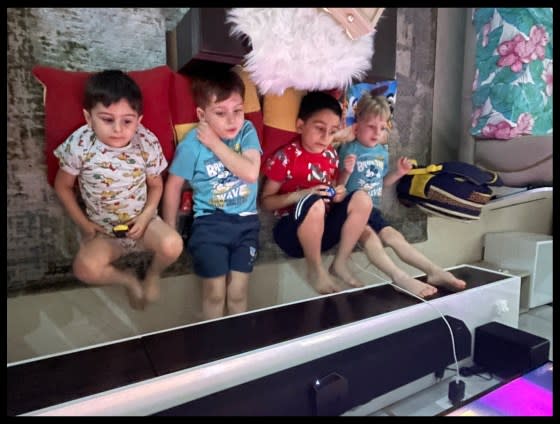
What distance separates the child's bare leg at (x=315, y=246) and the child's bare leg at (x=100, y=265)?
552 mm

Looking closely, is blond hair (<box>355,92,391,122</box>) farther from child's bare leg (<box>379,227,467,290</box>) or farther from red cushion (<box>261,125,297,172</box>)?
child's bare leg (<box>379,227,467,290</box>)

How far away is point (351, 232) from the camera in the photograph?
60.1 inches

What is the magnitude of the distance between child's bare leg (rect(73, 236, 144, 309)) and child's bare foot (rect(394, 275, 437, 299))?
35.1 inches

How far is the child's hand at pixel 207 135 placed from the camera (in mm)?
1278

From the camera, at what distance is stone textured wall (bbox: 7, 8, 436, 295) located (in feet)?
3.88

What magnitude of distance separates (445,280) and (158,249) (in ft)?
3.32

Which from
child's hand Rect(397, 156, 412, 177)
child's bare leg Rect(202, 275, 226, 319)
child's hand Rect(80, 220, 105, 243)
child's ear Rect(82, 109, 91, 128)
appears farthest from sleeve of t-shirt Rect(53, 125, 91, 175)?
child's hand Rect(397, 156, 412, 177)

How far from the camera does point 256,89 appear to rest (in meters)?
1.42

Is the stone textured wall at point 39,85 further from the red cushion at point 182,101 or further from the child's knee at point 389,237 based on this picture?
the child's knee at point 389,237

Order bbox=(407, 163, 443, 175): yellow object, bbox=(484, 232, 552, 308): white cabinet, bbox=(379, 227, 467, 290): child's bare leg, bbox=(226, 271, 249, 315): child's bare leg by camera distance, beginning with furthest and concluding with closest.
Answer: bbox=(484, 232, 552, 308): white cabinet → bbox=(407, 163, 443, 175): yellow object → bbox=(379, 227, 467, 290): child's bare leg → bbox=(226, 271, 249, 315): child's bare leg

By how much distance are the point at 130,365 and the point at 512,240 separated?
6.77 feet

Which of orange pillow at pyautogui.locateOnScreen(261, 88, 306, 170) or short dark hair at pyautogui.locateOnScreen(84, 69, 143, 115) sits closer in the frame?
short dark hair at pyautogui.locateOnScreen(84, 69, 143, 115)

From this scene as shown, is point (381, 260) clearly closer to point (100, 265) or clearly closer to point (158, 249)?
point (158, 249)

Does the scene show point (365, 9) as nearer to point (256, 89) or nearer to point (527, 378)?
point (256, 89)
